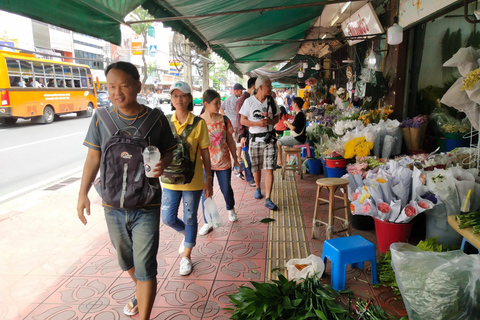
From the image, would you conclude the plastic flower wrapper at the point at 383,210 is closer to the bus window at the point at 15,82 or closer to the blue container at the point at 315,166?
the blue container at the point at 315,166

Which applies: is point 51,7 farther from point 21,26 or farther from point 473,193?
point 21,26

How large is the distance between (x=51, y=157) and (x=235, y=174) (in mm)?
5578

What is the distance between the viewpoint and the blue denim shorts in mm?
2273

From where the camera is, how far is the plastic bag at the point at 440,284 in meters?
2.08

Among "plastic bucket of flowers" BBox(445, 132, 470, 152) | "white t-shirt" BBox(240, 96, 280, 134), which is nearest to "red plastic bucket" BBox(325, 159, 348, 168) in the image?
"white t-shirt" BBox(240, 96, 280, 134)

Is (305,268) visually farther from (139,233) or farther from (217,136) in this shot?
(217,136)

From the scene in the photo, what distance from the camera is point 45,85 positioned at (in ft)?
52.1

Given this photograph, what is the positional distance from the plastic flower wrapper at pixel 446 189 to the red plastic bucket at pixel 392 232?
1.47 ft

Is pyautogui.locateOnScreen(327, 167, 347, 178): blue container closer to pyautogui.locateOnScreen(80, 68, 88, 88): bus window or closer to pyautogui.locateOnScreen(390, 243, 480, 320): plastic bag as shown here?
pyautogui.locateOnScreen(390, 243, 480, 320): plastic bag

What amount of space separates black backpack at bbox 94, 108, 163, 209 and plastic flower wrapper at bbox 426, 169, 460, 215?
8.14 feet

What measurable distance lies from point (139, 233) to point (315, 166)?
5.17 meters

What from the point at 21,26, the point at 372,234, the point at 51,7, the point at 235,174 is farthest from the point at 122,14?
the point at 21,26

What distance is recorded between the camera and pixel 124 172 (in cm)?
216

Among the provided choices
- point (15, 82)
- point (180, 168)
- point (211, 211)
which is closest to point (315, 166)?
point (211, 211)
